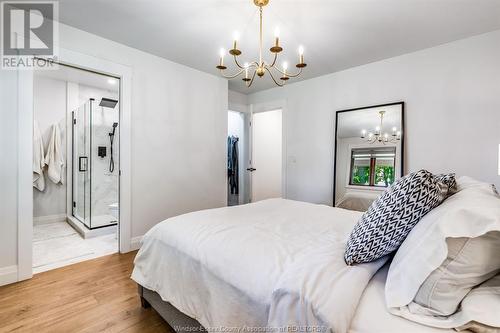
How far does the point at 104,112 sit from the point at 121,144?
206cm

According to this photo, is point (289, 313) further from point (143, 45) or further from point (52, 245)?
point (52, 245)

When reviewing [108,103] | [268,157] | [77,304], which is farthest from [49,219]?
[268,157]

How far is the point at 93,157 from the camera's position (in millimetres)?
4312

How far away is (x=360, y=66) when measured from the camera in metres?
3.27

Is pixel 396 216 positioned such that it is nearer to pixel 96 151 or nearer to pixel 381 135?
pixel 381 135

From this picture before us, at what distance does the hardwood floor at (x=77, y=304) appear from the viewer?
1.64 meters

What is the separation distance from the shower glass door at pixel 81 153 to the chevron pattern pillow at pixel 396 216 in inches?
177

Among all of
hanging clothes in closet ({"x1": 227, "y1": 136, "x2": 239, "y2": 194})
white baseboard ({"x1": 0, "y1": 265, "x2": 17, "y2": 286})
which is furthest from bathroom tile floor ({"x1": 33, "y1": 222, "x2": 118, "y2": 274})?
hanging clothes in closet ({"x1": 227, "y1": 136, "x2": 239, "y2": 194})

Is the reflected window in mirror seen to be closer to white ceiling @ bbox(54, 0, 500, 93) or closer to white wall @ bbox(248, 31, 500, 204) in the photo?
white wall @ bbox(248, 31, 500, 204)

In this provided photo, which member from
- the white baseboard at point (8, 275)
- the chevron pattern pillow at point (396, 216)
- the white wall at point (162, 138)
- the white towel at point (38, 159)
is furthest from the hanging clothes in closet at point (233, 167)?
the chevron pattern pillow at point (396, 216)

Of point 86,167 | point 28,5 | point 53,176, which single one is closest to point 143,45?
point 28,5

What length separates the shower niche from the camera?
164 inches

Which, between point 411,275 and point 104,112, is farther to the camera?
point 104,112

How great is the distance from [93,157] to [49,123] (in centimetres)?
86
